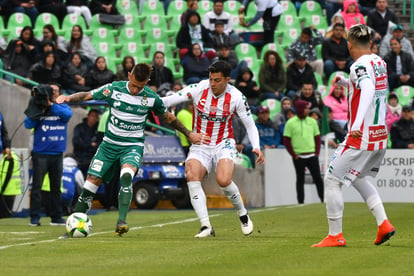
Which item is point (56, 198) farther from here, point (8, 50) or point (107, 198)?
point (8, 50)

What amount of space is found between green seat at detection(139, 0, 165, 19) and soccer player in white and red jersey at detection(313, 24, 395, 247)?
19.5 m

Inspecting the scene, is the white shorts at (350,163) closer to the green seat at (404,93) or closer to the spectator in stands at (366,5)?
the green seat at (404,93)

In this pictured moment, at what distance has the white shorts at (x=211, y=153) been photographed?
14562 millimetres

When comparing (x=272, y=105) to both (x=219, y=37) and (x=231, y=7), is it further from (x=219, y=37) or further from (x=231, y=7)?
(x=231, y=7)

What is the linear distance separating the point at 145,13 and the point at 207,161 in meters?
16.7

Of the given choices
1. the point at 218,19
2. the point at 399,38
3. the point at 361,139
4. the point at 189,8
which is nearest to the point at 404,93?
the point at 399,38

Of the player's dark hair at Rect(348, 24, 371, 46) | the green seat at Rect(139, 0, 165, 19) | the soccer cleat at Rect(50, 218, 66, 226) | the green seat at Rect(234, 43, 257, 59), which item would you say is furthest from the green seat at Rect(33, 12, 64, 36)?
the player's dark hair at Rect(348, 24, 371, 46)

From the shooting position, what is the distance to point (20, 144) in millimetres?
25125

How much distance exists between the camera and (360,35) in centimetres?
1156

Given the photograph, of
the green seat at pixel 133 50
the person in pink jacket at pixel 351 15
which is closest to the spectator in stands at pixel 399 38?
the person in pink jacket at pixel 351 15

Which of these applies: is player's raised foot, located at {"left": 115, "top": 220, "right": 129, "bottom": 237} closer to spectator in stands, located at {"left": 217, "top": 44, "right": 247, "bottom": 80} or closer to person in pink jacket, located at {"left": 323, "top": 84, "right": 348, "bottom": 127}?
person in pink jacket, located at {"left": 323, "top": 84, "right": 348, "bottom": 127}

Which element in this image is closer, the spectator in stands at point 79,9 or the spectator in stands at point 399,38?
the spectator in stands at point 399,38

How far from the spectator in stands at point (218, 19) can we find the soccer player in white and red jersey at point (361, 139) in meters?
17.6

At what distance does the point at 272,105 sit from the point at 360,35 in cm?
1558
